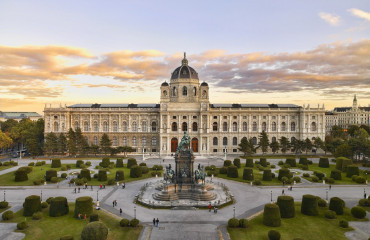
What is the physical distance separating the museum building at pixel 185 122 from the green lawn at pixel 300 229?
5621 centimetres

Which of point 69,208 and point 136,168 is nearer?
point 69,208

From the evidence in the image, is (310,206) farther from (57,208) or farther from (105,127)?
(105,127)

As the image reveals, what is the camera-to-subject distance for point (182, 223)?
99.6 ft

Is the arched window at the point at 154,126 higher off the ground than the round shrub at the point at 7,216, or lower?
higher

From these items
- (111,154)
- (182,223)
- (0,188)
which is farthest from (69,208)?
(111,154)

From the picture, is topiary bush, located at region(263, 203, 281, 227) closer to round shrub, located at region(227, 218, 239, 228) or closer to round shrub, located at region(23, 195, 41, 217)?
round shrub, located at region(227, 218, 239, 228)

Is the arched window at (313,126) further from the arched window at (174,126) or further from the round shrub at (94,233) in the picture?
the round shrub at (94,233)

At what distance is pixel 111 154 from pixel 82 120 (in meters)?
18.4

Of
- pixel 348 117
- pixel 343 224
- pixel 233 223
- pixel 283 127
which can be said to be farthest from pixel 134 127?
pixel 348 117

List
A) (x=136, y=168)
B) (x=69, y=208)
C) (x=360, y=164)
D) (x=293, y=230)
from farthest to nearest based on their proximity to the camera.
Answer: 1. (x=360, y=164)
2. (x=136, y=168)
3. (x=69, y=208)
4. (x=293, y=230)

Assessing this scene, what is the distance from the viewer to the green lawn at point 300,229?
89.4 ft

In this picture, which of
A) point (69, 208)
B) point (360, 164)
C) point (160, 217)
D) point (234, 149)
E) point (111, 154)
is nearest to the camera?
point (160, 217)

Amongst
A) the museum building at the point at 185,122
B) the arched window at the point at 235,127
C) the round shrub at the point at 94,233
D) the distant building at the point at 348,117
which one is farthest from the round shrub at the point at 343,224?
the distant building at the point at 348,117

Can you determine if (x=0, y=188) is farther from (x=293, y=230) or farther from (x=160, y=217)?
(x=293, y=230)
